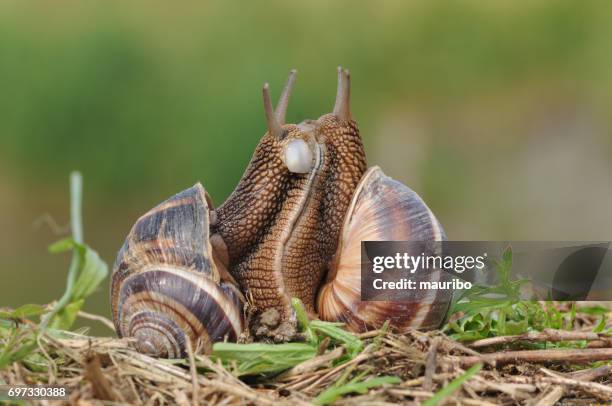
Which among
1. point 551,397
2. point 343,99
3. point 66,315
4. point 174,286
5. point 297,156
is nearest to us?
point 551,397

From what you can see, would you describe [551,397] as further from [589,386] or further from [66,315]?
[66,315]

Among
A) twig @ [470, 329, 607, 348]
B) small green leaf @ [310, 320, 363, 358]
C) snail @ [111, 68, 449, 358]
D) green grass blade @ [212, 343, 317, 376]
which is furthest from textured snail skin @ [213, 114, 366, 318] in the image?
twig @ [470, 329, 607, 348]

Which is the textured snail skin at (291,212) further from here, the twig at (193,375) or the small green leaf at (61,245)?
the small green leaf at (61,245)

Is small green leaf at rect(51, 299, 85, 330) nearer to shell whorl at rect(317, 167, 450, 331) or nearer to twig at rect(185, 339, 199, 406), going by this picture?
twig at rect(185, 339, 199, 406)

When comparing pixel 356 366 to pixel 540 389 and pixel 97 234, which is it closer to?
pixel 540 389

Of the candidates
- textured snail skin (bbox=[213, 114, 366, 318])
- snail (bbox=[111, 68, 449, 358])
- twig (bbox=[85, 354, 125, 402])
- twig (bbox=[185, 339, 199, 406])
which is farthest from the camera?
textured snail skin (bbox=[213, 114, 366, 318])

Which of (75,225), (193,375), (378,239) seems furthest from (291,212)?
(75,225)

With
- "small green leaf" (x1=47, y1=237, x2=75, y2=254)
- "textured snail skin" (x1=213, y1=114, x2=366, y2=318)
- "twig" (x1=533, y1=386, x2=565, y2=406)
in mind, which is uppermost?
"textured snail skin" (x1=213, y1=114, x2=366, y2=318)

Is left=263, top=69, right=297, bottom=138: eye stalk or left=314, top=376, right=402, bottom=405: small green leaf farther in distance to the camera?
left=263, top=69, right=297, bottom=138: eye stalk
